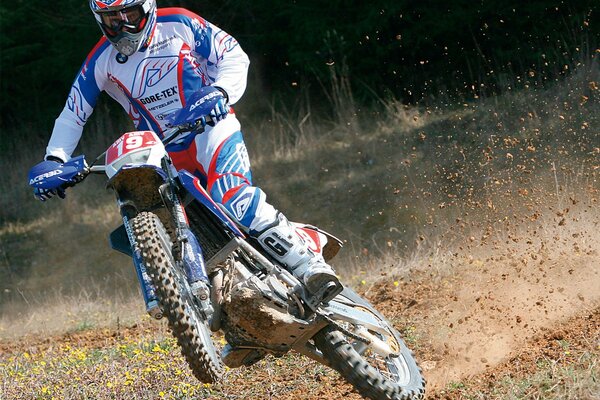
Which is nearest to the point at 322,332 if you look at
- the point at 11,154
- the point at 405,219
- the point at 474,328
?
the point at 474,328

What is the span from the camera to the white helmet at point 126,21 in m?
5.59

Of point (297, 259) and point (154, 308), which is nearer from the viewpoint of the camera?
point (154, 308)

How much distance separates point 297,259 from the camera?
5340 mm

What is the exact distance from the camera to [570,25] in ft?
45.8

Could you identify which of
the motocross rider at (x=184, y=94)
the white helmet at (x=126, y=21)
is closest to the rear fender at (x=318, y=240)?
the motocross rider at (x=184, y=94)

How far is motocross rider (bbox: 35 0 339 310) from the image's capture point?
533cm

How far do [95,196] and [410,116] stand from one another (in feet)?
22.2

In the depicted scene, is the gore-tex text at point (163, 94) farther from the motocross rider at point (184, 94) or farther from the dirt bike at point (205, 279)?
the dirt bike at point (205, 279)

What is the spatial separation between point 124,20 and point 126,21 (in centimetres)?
1

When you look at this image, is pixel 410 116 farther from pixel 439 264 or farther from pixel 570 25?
pixel 439 264

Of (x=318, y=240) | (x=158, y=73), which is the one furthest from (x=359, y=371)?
(x=158, y=73)

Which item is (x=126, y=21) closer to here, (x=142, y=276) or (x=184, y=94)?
(x=184, y=94)

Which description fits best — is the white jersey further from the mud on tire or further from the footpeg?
the mud on tire

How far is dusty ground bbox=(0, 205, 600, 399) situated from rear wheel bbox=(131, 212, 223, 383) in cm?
143
